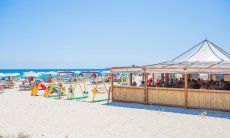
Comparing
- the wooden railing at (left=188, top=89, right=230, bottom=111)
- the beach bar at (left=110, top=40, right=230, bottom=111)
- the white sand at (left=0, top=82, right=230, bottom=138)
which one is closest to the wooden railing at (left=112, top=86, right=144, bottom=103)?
the beach bar at (left=110, top=40, right=230, bottom=111)

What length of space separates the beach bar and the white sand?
686mm

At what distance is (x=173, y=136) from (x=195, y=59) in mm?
10219

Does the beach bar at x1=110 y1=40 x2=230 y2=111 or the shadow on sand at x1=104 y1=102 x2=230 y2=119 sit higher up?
the beach bar at x1=110 y1=40 x2=230 y2=111

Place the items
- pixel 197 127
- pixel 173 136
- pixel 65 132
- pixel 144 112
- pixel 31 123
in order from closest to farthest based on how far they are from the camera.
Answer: pixel 173 136 → pixel 65 132 → pixel 197 127 → pixel 31 123 → pixel 144 112

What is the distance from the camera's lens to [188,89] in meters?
15.8

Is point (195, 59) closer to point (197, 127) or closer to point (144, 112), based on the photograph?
point (144, 112)

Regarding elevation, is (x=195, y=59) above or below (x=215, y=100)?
above

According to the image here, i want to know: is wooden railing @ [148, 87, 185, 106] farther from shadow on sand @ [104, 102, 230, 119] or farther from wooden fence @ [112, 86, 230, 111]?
shadow on sand @ [104, 102, 230, 119]

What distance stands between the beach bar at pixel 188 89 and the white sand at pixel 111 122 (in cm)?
69

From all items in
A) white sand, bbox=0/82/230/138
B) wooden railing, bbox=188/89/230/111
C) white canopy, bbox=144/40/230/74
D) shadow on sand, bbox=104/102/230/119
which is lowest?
white sand, bbox=0/82/230/138

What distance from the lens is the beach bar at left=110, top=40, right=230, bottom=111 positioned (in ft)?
49.0

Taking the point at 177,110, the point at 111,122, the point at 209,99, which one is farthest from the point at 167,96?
the point at 111,122

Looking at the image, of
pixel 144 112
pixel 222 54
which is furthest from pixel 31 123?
pixel 222 54

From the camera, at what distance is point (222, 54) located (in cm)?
1917
